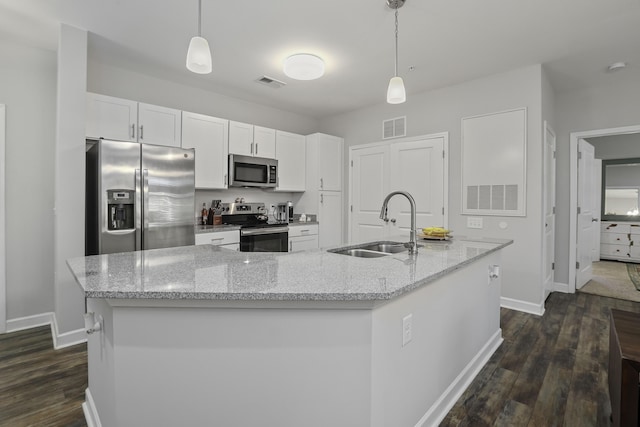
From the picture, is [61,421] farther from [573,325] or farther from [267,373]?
[573,325]

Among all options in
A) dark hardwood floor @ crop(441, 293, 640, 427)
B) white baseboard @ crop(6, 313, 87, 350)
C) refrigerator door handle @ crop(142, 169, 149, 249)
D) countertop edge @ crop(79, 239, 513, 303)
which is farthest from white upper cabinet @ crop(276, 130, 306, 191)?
countertop edge @ crop(79, 239, 513, 303)

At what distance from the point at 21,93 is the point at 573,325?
5943mm

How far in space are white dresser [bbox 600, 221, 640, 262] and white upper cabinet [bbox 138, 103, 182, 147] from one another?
330 inches

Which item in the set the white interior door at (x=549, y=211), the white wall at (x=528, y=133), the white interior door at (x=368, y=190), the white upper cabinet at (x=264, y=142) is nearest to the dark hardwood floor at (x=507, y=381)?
the white wall at (x=528, y=133)

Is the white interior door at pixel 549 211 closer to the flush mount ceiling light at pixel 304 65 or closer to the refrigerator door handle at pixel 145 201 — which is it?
the flush mount ceiling light at pixel 304 65

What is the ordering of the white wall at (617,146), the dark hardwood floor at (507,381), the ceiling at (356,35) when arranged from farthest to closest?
the white wall at (617,146) < the ceiling at (356,35) < the dark hardwood floor at (507,381)

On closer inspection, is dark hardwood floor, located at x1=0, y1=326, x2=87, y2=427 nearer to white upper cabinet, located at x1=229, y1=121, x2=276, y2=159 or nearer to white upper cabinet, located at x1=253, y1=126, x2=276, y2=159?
white upper cabinet, located at x1=229, y1=121, x2=276, y2=159

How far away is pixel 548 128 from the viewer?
377 cm

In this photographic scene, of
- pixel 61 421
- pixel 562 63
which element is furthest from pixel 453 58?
pixel 61 421

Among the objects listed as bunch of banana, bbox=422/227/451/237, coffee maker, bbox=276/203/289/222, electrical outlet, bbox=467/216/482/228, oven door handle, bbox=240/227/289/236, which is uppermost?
coffee maker, bbox=276/203/289/222

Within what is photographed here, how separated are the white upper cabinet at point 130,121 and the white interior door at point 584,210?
205 inches

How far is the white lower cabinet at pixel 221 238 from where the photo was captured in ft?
11.6

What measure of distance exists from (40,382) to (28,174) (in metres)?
2.06

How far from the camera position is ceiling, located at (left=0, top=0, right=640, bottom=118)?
247 centimetres
